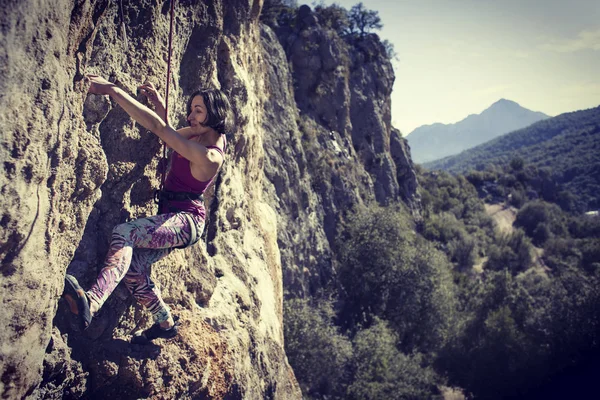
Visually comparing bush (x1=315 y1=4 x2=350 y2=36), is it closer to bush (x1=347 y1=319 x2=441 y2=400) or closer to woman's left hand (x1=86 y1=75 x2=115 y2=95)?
bush (x1=347 y1=319 x2=441 y2=400)

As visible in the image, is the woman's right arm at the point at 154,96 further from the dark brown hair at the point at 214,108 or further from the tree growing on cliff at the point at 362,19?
the tree growing on cliff at the point at 362,19

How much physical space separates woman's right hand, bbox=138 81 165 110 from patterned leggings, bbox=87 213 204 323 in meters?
1.27

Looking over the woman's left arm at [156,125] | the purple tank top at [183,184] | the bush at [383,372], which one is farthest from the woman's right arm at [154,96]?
the bush at [383,372]

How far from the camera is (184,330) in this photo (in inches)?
185

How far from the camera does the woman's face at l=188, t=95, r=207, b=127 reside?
3.91 metres

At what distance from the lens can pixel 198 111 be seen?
3926 millimetres

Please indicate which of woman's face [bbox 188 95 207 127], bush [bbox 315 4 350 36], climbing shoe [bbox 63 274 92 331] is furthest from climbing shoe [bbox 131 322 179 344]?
bush [bbox 315 4 350 36]

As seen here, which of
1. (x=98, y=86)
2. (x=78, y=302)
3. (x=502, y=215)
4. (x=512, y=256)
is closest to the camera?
(x=78, y=302)

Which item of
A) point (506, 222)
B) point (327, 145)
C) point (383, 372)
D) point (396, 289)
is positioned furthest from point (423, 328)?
point (506, 222)

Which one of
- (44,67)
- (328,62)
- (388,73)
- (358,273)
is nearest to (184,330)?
(44,67)

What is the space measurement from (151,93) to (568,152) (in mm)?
100529

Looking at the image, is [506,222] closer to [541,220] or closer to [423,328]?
[541,220]

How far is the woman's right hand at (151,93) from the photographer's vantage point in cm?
429

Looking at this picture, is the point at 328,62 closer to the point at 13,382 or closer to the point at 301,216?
the point at 301,216
